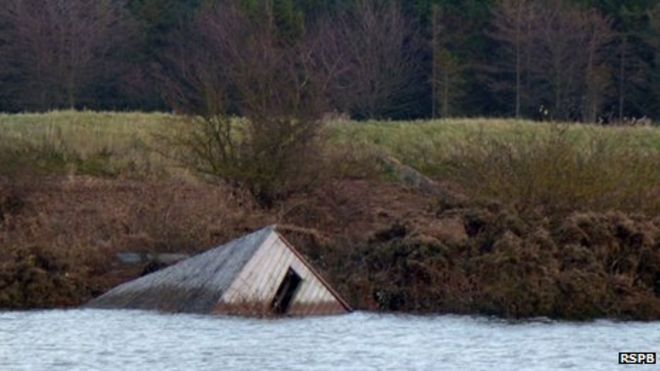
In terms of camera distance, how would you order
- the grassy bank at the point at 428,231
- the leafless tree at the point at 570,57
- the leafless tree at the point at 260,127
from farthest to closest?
the leafless tree at the point at 570,57 → the leafless tree at the point at 260,127 → the grassy bank at the point at 428,231

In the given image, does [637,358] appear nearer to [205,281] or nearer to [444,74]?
[205,281]

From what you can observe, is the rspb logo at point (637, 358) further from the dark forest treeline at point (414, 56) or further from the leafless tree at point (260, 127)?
the dark forest treeline at point (414, 56)

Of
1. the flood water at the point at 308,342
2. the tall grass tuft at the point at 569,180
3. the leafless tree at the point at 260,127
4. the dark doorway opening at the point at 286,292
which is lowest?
the flood water at the point at 308,342

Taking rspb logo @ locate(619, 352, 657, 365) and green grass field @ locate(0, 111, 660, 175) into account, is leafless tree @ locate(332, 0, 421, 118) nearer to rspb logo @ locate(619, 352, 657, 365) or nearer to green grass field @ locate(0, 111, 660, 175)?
green grass field @ locate(0, 111, 660, 175)

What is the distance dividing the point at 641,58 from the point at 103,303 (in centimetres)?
4794

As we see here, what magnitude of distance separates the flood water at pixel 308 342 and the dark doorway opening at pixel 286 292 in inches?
24.3

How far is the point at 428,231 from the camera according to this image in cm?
2584

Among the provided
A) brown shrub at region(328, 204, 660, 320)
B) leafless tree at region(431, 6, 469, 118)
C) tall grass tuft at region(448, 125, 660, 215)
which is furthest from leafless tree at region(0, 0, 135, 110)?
brown shrub at region(328, 204, 660, 320)

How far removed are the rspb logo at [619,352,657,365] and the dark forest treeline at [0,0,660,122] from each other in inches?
1762

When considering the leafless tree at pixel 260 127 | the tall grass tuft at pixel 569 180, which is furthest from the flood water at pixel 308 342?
the leafless tree at pixel 260 127

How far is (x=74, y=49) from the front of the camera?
228ft

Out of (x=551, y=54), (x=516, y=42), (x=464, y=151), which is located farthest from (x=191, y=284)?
(x=551, y=54)

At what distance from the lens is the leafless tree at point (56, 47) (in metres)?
68.4

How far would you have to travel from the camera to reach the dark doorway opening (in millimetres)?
24000
